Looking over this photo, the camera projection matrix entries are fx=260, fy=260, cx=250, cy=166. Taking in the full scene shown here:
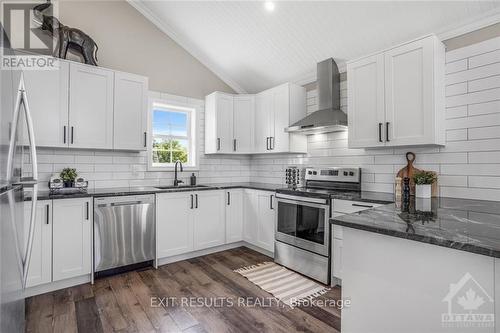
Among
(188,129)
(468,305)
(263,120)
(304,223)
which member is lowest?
(304,223)

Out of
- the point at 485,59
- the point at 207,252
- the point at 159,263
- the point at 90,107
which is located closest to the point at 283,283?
the point at 207,252

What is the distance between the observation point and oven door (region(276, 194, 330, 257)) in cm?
272

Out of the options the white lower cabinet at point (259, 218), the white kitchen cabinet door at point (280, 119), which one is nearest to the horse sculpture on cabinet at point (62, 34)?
the white kitchen cabinet door at point (280, 119)

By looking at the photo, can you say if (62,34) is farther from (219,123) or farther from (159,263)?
(159,263)

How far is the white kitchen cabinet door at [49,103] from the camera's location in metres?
2.65

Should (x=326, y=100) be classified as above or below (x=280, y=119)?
above

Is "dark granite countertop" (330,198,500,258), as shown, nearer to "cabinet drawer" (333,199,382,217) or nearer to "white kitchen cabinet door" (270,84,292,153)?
"cabinet drawer" (333,199,382,217)

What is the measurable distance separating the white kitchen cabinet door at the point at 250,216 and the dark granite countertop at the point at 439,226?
2.25 m

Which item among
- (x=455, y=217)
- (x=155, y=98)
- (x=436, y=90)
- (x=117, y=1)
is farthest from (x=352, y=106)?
(x=117, y=1)

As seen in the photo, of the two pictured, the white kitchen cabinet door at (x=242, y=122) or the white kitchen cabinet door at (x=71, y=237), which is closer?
the white kitchen cabinet door at (x=71, y=237)

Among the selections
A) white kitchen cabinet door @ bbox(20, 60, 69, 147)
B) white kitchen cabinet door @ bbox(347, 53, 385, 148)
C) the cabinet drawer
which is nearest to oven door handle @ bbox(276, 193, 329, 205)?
the cabinet drawer

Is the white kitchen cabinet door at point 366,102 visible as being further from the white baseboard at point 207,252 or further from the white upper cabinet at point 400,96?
the white baseboard at point 207,252

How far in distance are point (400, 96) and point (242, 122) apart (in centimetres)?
232

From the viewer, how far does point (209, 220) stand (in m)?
3.62
